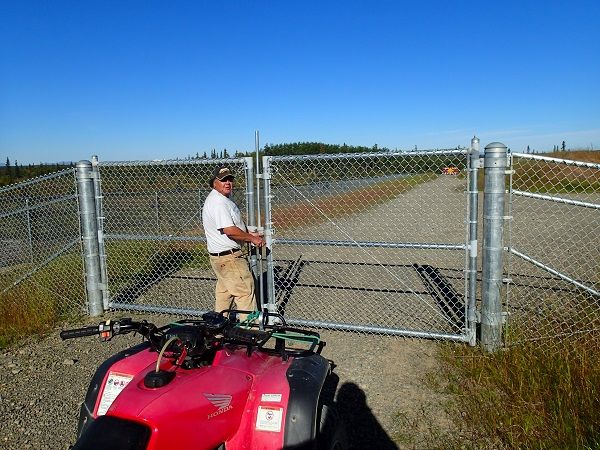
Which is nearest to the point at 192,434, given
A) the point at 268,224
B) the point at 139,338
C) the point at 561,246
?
the point at 268,224

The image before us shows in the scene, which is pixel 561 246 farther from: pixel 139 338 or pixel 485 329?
pixel 139 338

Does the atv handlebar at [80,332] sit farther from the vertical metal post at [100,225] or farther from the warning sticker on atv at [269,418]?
the vertical metal post at [100,225]

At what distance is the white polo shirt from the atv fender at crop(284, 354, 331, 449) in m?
2.57

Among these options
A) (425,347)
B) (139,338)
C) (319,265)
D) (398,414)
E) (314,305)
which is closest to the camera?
(398,414)

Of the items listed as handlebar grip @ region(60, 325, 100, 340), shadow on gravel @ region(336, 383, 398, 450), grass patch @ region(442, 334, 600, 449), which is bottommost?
shadow on gravel @ region(336, 383, 398, 450)

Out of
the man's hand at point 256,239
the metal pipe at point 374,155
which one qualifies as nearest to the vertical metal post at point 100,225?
the man's hand at point 256,239

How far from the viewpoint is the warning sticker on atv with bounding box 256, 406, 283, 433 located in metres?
2.54

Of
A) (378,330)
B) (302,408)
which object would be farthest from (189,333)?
(378,330)

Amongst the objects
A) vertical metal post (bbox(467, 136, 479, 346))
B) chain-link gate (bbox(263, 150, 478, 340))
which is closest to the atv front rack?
vertical metal post (bbox(467, 136, 479, 346))

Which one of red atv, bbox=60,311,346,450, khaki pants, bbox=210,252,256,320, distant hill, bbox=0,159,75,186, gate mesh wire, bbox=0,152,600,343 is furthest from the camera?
distant hill, bbox=0,159,75,186

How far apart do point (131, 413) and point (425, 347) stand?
395 cm

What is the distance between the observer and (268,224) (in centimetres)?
547

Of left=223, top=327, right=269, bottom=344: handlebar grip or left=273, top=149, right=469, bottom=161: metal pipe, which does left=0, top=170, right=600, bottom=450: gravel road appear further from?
left=223, top=327, right=269, bottom=344: handlebar grip

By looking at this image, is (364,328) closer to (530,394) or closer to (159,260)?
(530,394)
